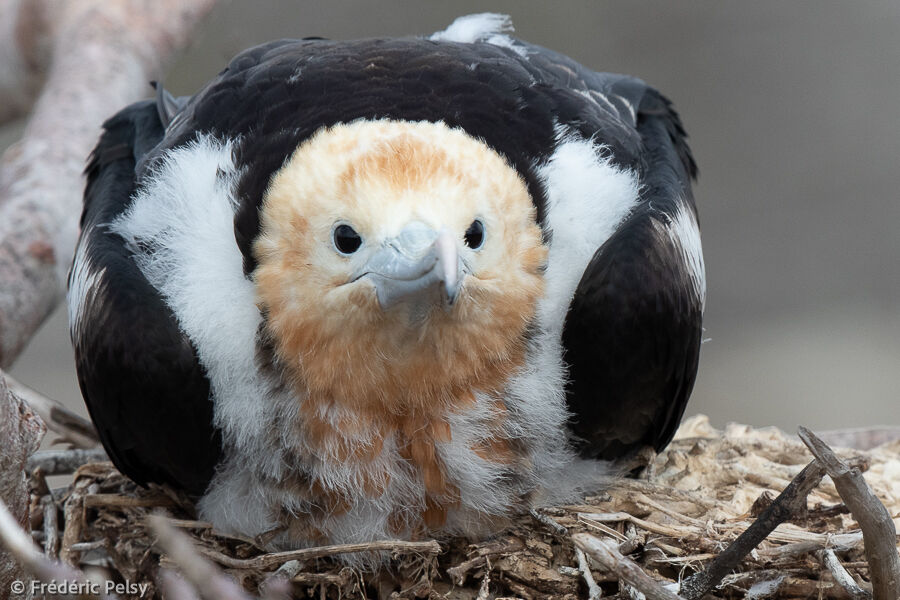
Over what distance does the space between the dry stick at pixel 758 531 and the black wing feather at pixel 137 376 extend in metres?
1.53

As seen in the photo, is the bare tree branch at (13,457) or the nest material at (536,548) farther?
the nest material at (536,548)

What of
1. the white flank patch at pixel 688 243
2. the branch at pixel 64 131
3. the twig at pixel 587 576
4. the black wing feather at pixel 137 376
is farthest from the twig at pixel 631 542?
the branch at pixel 64 131

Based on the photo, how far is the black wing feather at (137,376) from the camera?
3.23 m

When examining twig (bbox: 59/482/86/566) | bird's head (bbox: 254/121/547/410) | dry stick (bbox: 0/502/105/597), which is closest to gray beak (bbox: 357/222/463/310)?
bird's head (bbox: 254/121/547/410)

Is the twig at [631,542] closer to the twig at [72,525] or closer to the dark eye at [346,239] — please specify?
the dark eye at [346,239]

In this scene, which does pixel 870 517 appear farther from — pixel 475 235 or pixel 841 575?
pixel 475 235

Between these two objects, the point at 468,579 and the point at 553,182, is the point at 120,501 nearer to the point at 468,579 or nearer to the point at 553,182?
the point at 468,579

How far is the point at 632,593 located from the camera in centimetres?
302

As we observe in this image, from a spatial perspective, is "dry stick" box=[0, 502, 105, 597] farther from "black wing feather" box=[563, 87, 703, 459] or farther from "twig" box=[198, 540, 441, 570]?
"black wing feather" box=[563, 87, 703, 459]

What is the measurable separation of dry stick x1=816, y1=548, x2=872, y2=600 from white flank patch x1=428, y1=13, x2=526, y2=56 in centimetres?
225

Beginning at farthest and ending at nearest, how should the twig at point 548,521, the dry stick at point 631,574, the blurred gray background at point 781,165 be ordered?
the blurred gray background at point 781,165 → the twig at point 548,521 → the dry stick at point 631,574

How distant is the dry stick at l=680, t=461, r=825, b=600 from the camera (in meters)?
2.76

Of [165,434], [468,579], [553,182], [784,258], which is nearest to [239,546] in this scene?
[165,434]

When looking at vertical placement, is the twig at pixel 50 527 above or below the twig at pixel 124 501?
below
